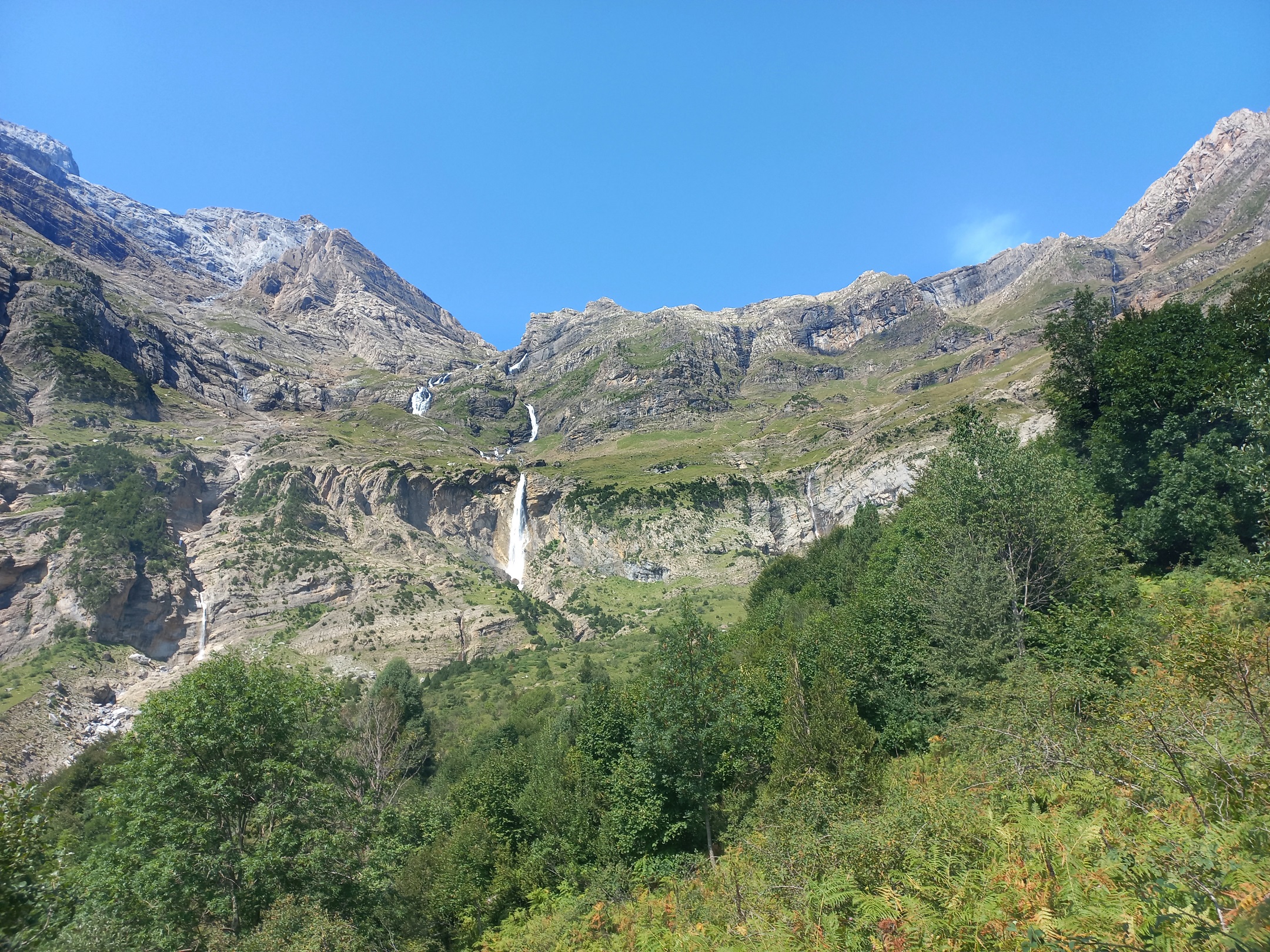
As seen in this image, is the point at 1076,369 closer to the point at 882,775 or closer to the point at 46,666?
the point at 882,775

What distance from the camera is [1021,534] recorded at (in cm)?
2395

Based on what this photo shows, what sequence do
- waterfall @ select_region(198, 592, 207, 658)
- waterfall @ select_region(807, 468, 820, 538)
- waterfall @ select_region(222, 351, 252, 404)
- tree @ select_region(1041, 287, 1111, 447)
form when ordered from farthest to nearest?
waterfall @ select_region(222, 351, 252, 404)
waterfall @ select_region(807, 468, 820, 538)
waterfall @ select_region(198, 592, 207, 658)
tree @ select_region(1041, 287, 1111, 447)

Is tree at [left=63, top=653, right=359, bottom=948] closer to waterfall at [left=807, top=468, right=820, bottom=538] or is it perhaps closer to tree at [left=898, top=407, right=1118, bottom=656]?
tree at [left=898, top=407, right=1118, bottom=656]

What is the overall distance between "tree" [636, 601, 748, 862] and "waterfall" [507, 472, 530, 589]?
4329 inches

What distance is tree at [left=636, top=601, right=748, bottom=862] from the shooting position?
2053 cm

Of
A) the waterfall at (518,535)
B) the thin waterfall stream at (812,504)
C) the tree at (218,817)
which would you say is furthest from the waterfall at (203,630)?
the thin waterfall stream at (812,504)

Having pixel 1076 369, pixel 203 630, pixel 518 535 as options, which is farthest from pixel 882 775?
pixel 518 535

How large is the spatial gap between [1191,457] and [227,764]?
41.8 m

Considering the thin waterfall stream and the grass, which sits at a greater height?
the thin waterfall stream

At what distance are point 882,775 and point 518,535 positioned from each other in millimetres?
121692

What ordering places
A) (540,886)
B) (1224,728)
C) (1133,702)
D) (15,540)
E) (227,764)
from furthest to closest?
(15,540), (540,886), (227,764), (1133,702), (1224,728)

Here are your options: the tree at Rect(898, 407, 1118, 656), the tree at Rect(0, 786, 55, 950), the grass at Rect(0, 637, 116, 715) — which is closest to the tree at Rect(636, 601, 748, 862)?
the tree at Rect(898, 407, 1118, 656)

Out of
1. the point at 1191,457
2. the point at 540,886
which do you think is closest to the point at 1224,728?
the point at 540,886

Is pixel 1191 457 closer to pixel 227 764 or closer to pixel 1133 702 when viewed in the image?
pixel 1133 702
